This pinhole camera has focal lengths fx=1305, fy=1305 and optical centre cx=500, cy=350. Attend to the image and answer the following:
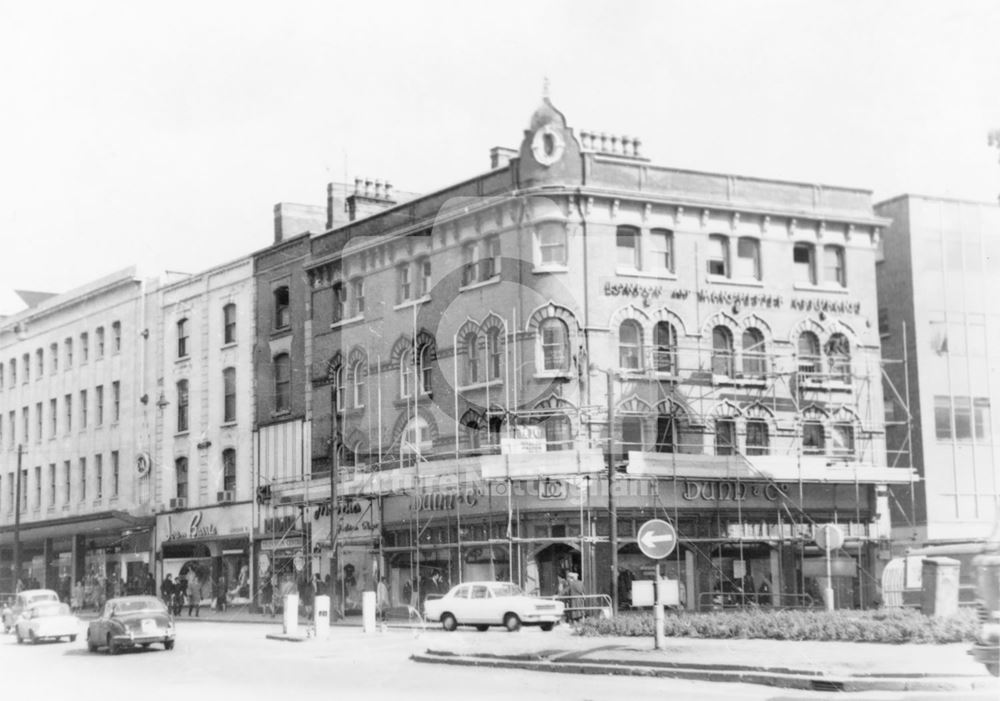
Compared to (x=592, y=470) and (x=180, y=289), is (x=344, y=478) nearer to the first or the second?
(x=592, y=470)

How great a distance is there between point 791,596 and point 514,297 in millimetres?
12436

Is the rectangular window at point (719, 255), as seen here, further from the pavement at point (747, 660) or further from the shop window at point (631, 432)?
the pavement at point (747, 660)

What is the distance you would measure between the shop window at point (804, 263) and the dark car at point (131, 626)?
2293 centimetres

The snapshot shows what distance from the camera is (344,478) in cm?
4484

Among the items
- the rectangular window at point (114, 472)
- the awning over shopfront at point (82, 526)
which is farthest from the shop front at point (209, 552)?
the rectangular window at point (114, 472)

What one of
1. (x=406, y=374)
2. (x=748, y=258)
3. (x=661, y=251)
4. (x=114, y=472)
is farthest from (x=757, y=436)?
(x=114, y=472)

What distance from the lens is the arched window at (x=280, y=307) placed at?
5091 centimetres

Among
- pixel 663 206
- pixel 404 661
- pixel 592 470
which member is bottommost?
pixel 404 661

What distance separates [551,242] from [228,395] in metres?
18.9

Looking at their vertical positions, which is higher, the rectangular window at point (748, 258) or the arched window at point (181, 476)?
the rectangular window at point (748, 258)

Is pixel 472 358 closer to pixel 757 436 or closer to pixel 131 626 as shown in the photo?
pixel 757 436

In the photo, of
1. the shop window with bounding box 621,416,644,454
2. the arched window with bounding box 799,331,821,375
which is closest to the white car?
the shop window with bounding box 621,416,644,454

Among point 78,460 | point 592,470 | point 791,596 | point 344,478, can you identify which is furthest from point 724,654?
point 78,460

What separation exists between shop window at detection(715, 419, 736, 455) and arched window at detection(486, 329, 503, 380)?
7.01 m
